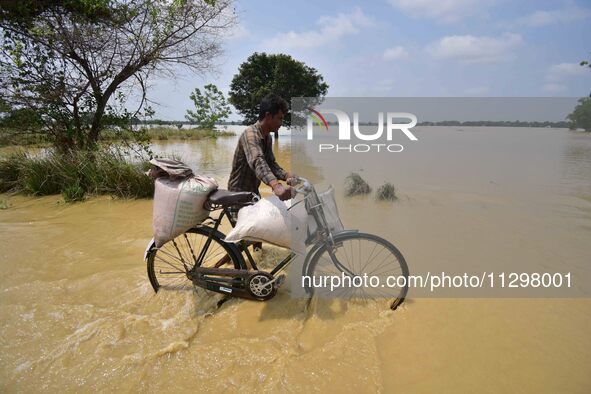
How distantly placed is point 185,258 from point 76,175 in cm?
446

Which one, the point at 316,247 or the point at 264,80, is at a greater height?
the point at 264,80

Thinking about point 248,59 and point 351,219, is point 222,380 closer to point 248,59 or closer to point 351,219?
point 351,219

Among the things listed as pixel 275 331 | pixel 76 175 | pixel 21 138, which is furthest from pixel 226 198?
pixel 21 138

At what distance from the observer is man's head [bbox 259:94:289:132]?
2568 millimetres

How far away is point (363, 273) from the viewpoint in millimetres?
2953

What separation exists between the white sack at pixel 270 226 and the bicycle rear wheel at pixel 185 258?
336mm

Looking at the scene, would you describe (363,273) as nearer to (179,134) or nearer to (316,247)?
(316,247)

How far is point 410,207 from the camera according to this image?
5.52 m

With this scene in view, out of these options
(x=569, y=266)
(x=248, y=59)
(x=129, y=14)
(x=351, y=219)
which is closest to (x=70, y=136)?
(x=129, y=14)

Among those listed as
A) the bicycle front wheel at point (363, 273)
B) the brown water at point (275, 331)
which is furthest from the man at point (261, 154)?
the brown water at point (275, 331)

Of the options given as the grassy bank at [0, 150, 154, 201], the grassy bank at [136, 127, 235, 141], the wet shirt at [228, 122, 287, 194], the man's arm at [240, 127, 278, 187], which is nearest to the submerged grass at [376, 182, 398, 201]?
the wet shirt at [228, 122, 287, 194]

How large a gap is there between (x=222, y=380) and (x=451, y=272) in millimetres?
2494

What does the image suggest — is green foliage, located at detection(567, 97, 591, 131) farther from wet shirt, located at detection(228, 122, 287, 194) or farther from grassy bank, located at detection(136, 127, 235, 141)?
grassy bank, located at detection(136, 127, 235, 141)

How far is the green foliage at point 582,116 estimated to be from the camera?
1987cm
